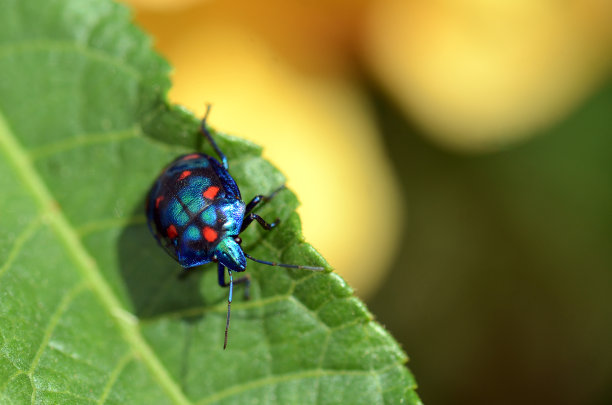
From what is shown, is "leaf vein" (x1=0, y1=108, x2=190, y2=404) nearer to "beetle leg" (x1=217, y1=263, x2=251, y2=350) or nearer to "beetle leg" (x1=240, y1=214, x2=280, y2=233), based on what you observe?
"beetle leg" (x1=217, y1=263, x2=251, y2=350)

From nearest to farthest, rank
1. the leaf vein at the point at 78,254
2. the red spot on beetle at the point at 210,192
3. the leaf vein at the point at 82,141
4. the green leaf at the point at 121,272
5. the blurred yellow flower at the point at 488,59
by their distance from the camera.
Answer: the green leaf at the point at 121,272 → the leaf vein at the point at 78,254 → the leaf vein at the point at 82,141 → the red spot on beetle at the point at 210,192 → the blurred yellow flower at the point at 488,59

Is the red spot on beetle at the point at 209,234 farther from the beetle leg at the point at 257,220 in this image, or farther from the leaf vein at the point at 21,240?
the leaf vein at the point at 21,240

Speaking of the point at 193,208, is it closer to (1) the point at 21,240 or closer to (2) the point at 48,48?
(1) the point at 21,240

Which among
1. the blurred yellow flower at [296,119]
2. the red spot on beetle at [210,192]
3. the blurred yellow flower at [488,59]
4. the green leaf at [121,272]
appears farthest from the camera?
the blurred yellow flower at [488,59]

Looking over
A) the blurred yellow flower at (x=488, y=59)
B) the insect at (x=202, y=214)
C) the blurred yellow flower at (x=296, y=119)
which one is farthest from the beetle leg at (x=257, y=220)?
the blurred yellow flower at (x=488, y=59)

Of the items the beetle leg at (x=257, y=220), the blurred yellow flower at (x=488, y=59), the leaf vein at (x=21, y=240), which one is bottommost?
the leaf vein at (x=21, y=240)

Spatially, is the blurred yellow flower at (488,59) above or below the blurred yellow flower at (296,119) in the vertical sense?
above

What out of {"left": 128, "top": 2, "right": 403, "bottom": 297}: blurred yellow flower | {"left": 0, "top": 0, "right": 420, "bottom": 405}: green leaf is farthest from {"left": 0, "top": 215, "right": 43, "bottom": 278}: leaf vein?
{"left": 128, "top": 2, "right": 403, "bottom": 297}: blurred yellow flower

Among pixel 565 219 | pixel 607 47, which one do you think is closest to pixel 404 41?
pixel 607 47

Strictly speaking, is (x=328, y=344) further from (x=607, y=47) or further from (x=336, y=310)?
(x=607, y=47)
